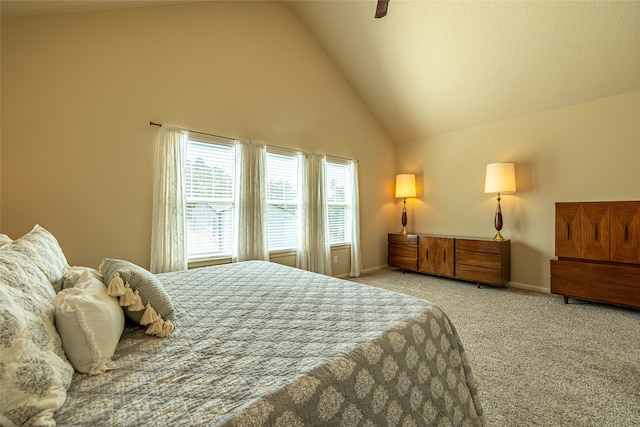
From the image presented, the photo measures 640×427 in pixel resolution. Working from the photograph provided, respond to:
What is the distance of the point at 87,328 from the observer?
89 cm

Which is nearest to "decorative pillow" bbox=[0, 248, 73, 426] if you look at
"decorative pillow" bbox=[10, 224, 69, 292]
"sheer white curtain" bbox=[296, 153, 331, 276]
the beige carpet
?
"decorative pillow" bbox=[10, 224, 69, 292]

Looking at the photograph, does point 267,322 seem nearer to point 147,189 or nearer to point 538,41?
point 147,189

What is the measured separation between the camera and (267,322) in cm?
127

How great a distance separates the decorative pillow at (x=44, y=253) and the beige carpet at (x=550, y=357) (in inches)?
87.5

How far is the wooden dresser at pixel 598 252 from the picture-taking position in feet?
9.55

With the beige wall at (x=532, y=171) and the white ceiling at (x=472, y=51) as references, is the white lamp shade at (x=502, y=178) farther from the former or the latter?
the white ceiling at (x=472, y=51)

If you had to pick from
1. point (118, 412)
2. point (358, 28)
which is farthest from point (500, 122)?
point (118, 412)

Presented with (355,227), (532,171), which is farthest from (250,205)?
(532,171)

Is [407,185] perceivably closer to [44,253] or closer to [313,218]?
[313,218]

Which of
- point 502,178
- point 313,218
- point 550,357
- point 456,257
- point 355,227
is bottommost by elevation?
point 550,357

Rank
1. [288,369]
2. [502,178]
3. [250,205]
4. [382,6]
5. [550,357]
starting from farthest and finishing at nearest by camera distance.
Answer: [502,178], [250,205], [382,6], [550,357], [288,369]

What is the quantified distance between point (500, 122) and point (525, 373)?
3661 millimetres

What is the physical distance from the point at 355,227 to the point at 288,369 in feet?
12.5

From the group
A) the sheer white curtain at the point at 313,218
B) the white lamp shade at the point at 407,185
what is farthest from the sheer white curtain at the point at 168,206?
the white lamp shade at the point at 407,185
